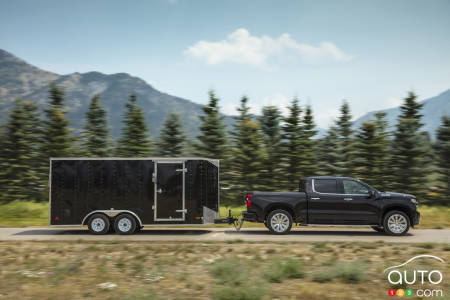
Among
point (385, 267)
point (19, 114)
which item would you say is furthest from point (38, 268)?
point (19, 114)

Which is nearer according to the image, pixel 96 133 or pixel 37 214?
pixel 37 214

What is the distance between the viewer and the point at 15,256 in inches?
401

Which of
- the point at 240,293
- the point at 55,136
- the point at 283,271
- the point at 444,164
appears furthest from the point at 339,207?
the point at 55,136

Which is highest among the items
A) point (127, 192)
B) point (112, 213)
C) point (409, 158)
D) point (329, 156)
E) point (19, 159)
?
point (329, 156)

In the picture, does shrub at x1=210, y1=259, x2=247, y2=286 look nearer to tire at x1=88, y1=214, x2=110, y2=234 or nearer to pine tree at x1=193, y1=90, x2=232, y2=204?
tire at x1=88, y1=214, x2=110, y2=234

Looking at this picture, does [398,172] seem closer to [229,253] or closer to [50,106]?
[229,253]

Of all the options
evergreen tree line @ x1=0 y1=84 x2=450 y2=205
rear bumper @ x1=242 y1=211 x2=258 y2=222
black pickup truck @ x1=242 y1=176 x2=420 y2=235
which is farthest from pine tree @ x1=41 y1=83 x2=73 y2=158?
black pickup truck @ x1=242 y1=176 x2=420 y2=235

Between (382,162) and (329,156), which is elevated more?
(329,156)

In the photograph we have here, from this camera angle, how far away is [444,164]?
2509 centimetres

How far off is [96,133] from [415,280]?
86.4 ft

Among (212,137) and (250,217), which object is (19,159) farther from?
(250,217)

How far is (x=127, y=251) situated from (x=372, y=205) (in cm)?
845

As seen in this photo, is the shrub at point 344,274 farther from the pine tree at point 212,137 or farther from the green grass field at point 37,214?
the pine tree at point 212,137

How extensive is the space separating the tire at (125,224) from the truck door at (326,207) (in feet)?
20.6
